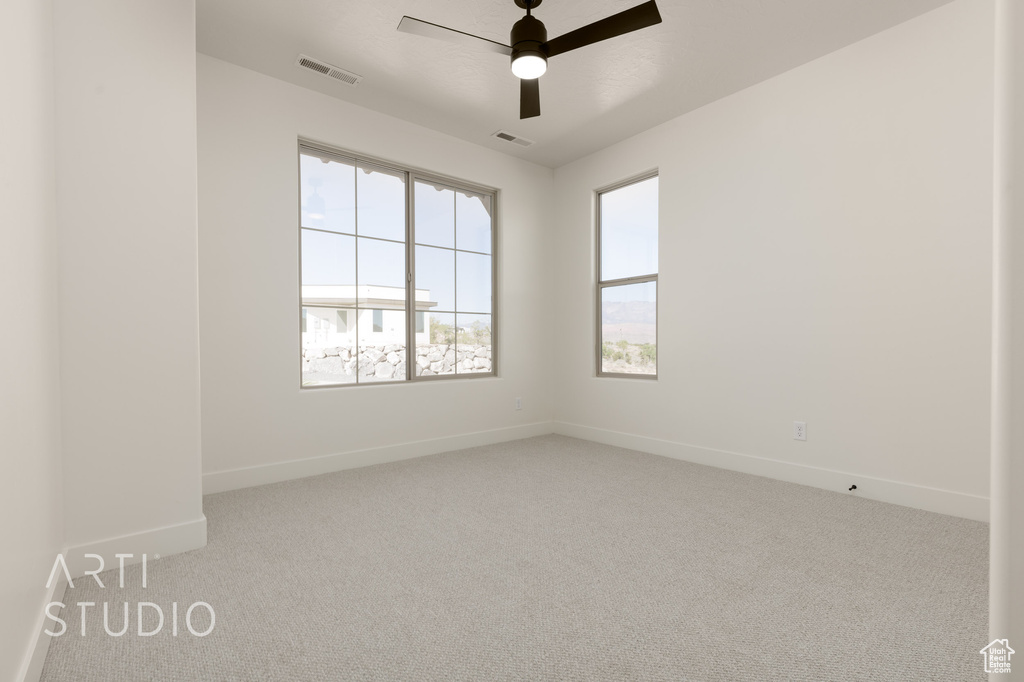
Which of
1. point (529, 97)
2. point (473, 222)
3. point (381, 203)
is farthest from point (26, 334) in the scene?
point (473, 222)

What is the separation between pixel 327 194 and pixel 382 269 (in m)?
0.69

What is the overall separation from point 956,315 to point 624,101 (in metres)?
2.51

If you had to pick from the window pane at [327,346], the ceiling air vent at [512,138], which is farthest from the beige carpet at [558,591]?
the ceiling air vent at [512,138]

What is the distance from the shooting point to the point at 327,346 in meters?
3.76

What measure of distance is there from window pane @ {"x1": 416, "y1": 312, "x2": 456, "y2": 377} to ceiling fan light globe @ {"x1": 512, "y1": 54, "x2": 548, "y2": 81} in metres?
2.30

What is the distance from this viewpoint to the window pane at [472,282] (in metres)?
4.61

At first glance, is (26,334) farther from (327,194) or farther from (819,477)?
(819,477)

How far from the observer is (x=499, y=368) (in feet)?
15.7

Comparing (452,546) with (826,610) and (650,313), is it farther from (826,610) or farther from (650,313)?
(650,313)

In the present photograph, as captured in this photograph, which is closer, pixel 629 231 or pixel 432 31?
pixel 432 31

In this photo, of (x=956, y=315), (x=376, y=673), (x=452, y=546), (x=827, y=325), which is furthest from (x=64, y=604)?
(x=956, y=315)

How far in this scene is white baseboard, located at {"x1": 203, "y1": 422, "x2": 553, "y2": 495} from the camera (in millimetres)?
3207

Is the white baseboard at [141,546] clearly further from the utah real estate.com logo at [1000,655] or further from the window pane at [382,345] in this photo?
the utah real estate.com logo at [1000,655]

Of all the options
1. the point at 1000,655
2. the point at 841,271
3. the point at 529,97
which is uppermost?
the point at 529,97
